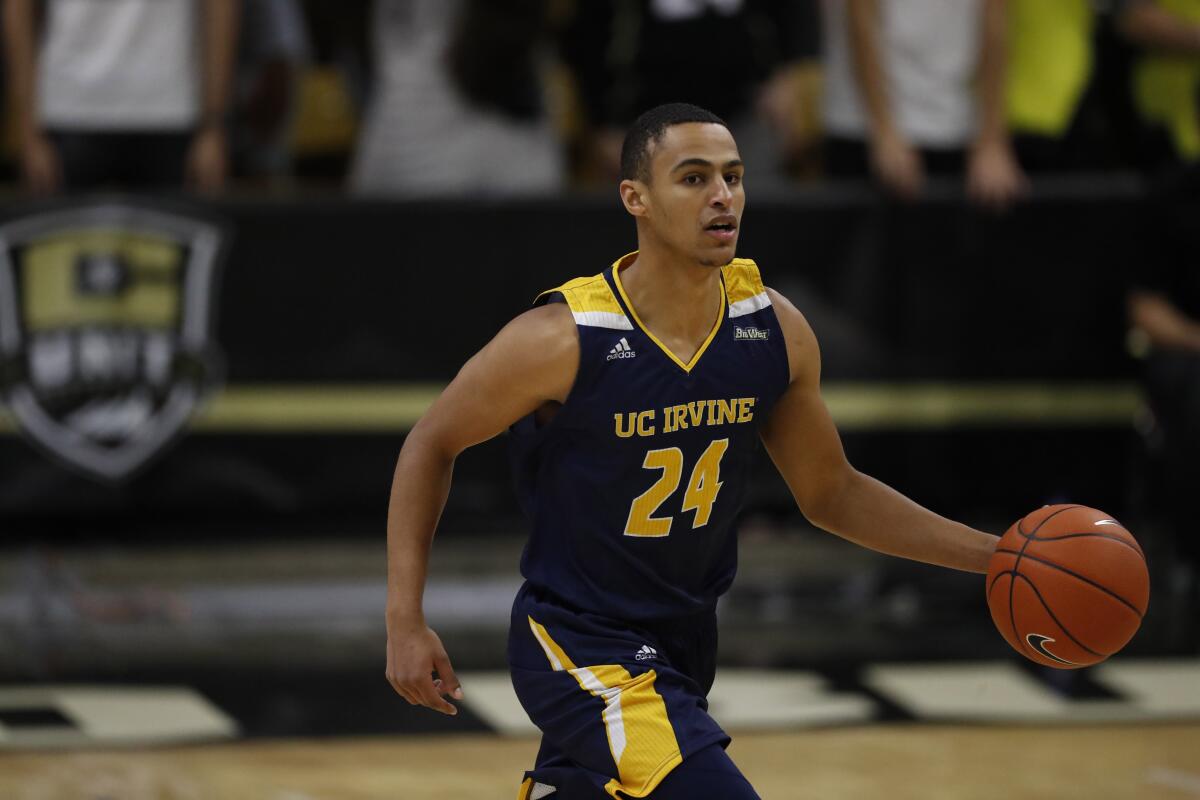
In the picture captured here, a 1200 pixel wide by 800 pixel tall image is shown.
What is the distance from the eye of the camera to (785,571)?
24.2 ft

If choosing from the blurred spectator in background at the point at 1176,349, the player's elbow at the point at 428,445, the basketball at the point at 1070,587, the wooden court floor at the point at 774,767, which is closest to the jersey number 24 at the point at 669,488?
the player's elbow at the point at 428,445

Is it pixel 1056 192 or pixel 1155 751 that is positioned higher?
pixel 1056 192

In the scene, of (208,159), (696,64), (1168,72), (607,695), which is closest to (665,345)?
(607,695)

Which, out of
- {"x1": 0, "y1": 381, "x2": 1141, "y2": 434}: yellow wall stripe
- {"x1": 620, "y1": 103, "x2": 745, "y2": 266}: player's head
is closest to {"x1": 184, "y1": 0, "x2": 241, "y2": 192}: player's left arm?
{"x1": 0, "y1": 381, "x2": 1141, "y2": 434}: yellow wall stripe

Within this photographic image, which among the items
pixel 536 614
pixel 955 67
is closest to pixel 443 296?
pixel 955 67

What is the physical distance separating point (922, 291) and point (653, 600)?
364cm

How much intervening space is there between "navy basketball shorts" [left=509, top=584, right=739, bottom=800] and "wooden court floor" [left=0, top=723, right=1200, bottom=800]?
161 cm

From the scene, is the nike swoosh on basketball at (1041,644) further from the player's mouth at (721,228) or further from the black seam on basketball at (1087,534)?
the player's mouth at (721,228)

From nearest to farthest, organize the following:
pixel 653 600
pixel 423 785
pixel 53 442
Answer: pixel 653 600 < pixel 423 785 < pixel 53 442

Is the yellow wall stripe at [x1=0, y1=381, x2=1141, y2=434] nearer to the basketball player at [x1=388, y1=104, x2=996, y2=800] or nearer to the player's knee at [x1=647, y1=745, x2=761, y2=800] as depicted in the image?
the basketball player at [x1=388, y1=104, x2=996, y2=800]

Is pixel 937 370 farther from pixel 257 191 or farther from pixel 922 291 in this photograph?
pixel 257 191

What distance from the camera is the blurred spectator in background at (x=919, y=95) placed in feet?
23.8

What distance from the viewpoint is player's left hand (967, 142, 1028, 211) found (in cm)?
729

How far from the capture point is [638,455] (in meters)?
3.96
